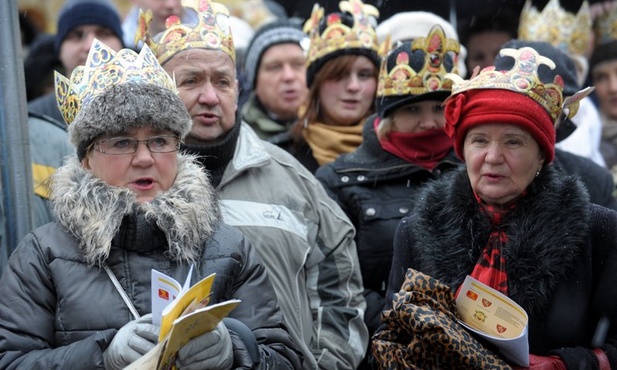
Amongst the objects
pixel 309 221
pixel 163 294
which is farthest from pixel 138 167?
pixel 309 221

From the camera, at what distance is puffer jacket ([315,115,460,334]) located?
497 centimetres

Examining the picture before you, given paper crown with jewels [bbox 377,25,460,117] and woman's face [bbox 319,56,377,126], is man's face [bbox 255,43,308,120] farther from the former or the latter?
paper crown with jewels [bbox 377,25,460,117]

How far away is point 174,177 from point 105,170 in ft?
0.84

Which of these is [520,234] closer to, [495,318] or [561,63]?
[495,318]

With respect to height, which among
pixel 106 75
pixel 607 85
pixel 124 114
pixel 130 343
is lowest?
pixel 607 85

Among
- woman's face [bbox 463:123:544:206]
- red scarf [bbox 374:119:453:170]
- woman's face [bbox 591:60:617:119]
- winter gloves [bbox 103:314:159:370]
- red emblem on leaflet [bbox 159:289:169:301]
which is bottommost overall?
woman's face [bbox 591:60:617:119]

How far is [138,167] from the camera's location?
3857mm

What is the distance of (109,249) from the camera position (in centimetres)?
366

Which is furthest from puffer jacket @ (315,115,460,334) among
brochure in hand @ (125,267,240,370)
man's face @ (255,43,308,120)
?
brochure in hand @ (125,267,240,370)

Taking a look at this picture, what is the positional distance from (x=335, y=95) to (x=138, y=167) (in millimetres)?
2152

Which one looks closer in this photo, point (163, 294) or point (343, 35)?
point (163, 294)

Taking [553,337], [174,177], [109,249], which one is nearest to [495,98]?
[553,337]

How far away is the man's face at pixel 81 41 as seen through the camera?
649 centimetres

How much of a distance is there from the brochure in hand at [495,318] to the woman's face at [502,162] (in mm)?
430
